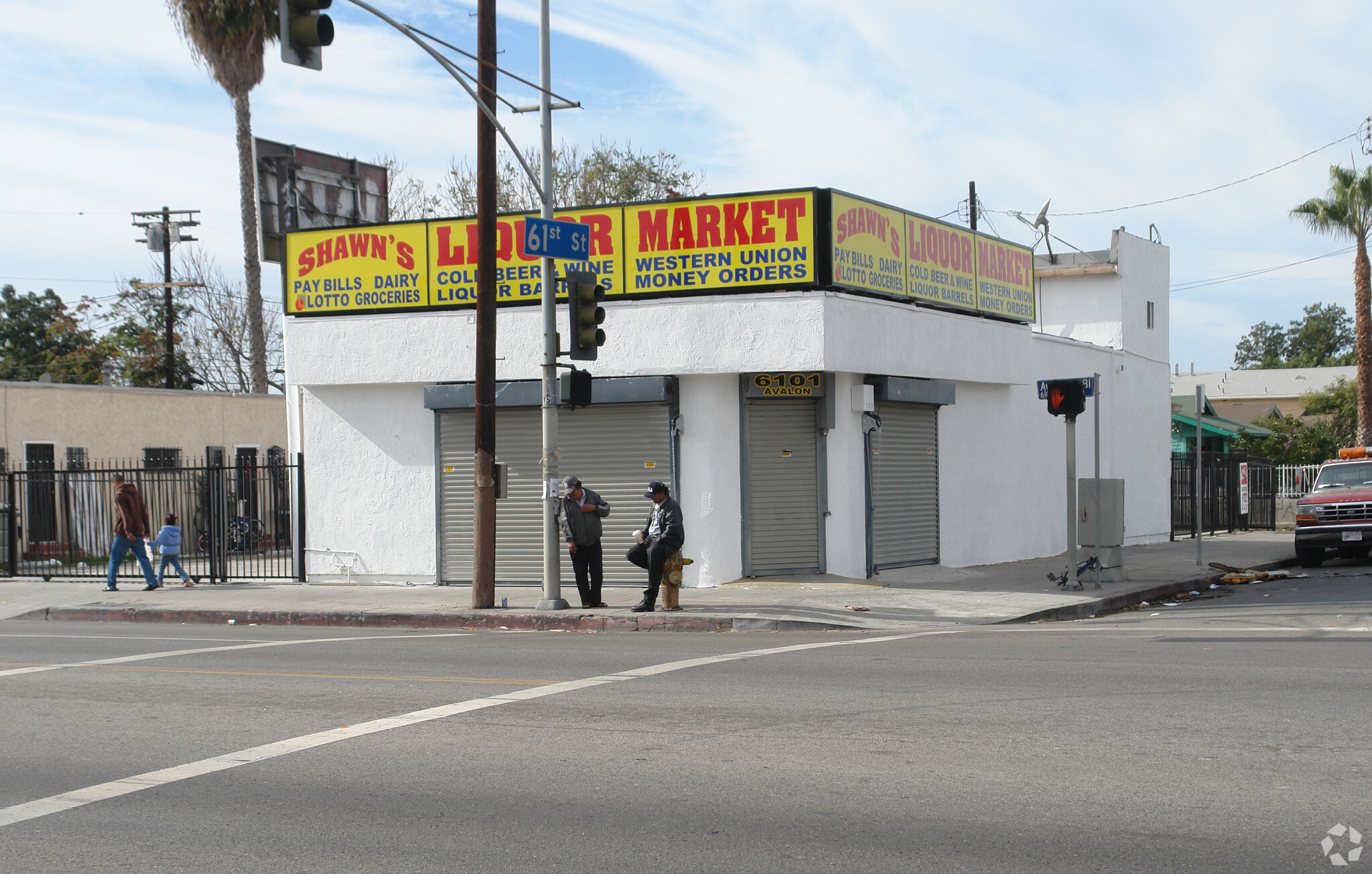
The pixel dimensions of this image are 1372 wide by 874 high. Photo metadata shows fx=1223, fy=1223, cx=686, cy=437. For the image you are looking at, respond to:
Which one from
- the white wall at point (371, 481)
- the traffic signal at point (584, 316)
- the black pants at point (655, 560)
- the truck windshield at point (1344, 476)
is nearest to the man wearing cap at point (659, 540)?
the black pants at point (655, 560)

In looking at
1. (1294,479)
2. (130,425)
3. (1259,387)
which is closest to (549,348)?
(130,425)

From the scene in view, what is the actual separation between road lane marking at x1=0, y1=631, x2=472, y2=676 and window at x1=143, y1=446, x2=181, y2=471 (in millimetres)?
18169

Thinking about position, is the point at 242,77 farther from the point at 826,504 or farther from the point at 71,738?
the point at 71,738

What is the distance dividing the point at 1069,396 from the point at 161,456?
22.9m

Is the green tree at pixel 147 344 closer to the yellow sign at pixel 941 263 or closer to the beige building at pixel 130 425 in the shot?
the beige building at pixel 130 425

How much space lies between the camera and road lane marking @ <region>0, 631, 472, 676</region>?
36.7 feet

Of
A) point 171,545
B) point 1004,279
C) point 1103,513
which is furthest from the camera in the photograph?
point 1004,279

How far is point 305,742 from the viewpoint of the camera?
762 centimetres

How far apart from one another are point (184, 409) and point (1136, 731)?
93.5 feet

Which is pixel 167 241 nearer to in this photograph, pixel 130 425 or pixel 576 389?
pixel 130 425

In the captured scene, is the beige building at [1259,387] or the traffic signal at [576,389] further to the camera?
the beige building at [1259,387]

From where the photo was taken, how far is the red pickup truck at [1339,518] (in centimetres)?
2062

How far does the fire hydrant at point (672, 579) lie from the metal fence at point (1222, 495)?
17.8m

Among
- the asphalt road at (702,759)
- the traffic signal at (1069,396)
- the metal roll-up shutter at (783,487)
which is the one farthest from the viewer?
the metal roll-up shutter at (783,487)
